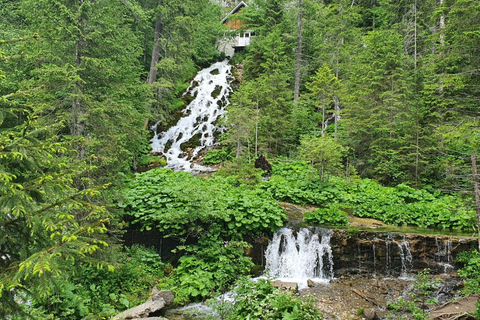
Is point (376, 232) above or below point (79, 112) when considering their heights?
below

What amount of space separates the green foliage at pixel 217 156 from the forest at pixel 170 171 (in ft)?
0.32

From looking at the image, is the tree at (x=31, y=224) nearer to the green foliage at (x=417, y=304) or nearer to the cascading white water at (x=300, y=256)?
the green foliage at (x=417, y=304)

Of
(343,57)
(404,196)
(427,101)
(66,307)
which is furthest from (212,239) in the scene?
(343,57)

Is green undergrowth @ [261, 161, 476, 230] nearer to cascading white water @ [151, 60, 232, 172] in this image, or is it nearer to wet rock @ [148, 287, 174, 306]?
wet rock @ [148, 287, 174, 306]

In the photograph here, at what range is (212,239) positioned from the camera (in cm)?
837

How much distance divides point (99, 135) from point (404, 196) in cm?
1204

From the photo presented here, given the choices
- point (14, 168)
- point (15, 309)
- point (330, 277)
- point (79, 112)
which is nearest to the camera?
point (15, 309)

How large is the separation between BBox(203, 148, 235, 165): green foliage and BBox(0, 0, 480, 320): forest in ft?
0.32

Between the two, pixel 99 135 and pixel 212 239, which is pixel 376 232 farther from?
pixel 99 135

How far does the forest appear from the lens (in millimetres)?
2861

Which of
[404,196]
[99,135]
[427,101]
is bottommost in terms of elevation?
[404,196]

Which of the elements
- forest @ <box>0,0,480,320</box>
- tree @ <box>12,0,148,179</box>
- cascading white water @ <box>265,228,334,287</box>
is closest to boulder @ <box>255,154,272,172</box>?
forest @ <box>0,0,480,320</box>

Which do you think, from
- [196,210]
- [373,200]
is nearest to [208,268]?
[196,210]

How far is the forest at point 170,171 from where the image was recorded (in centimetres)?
286
